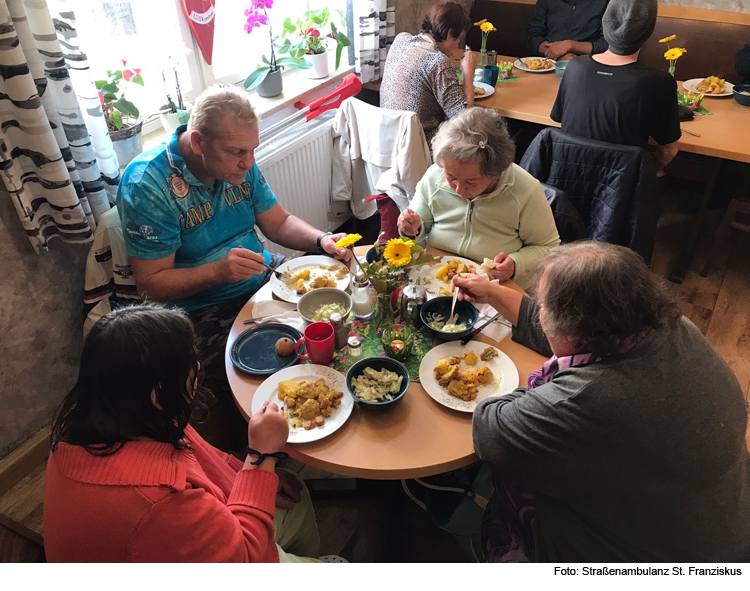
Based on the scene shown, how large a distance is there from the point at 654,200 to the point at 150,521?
84.9 inches

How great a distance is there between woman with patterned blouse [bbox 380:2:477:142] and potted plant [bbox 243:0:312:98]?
48 centimetres

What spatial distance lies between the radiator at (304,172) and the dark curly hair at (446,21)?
0.71m

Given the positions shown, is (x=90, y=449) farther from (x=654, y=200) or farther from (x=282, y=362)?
(x=654, y=200)

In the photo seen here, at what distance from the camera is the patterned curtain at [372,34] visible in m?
3.04

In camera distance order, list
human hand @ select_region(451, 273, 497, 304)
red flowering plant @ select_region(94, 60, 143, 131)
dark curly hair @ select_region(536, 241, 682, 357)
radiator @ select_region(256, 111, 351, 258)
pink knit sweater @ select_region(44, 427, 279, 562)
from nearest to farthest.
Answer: pink knit sweater @ select_region(44, 427, 279, 562) < dark curly hair @ select_region(536, 241, 682, 357) < human hand @ select_region(451, 273, 497, 304) < red flowering plant @ select_region(94, 60, 143, 131) < radiator @ select_region(256, 111, 351, 258)

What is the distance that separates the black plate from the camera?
1.42 m

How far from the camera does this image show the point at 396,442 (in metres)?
1.23

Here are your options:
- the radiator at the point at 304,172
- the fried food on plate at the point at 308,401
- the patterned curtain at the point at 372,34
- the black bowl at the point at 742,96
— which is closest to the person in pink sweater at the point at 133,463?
the fried food on plate at the point at 308,401

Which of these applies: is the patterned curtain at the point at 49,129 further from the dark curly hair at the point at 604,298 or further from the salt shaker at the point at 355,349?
the dark curly hair at the point at 604,298

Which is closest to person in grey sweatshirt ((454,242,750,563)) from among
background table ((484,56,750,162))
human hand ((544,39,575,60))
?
background table ((484,56,750,162))

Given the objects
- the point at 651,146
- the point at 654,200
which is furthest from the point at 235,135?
the point at 651,146

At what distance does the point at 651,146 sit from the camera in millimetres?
3008

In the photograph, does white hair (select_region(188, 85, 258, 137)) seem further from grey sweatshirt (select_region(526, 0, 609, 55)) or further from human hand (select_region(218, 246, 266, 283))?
grey sweatshirt (select_region(526, 0, 609, 55))

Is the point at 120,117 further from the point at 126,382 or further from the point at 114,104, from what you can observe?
the point at 126,382
